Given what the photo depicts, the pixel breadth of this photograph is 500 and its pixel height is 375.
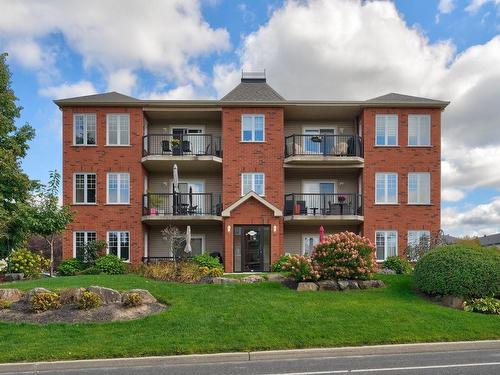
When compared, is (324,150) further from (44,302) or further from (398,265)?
(44,302)

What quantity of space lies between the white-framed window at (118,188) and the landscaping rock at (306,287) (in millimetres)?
12413

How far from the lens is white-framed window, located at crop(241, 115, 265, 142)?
81.2 feet

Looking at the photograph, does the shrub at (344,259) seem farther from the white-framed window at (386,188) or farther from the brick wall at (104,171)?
the brick wall at (104,171)

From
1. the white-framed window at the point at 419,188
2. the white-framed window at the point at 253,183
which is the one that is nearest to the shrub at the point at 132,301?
the white-framed window at the point at 253,183

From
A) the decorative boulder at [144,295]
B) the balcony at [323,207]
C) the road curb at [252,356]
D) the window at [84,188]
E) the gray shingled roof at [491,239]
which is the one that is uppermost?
the window at [84,188]

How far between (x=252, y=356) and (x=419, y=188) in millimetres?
17956

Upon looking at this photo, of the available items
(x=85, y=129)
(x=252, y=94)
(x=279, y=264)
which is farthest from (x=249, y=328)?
(x=85, y=129)

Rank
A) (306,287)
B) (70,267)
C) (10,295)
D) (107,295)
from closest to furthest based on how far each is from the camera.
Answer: (107,295), (10,295), (306,287), (70,267)

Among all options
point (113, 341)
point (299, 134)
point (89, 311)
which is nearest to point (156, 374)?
point (113, 341)

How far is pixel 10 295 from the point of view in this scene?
41.9 ft

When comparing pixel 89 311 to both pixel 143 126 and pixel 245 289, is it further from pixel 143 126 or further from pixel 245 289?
pixel 143 126

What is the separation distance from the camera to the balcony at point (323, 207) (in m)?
24.0

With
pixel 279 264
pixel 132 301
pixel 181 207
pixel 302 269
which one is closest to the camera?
pixel 132 301

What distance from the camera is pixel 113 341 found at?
32.4ft
